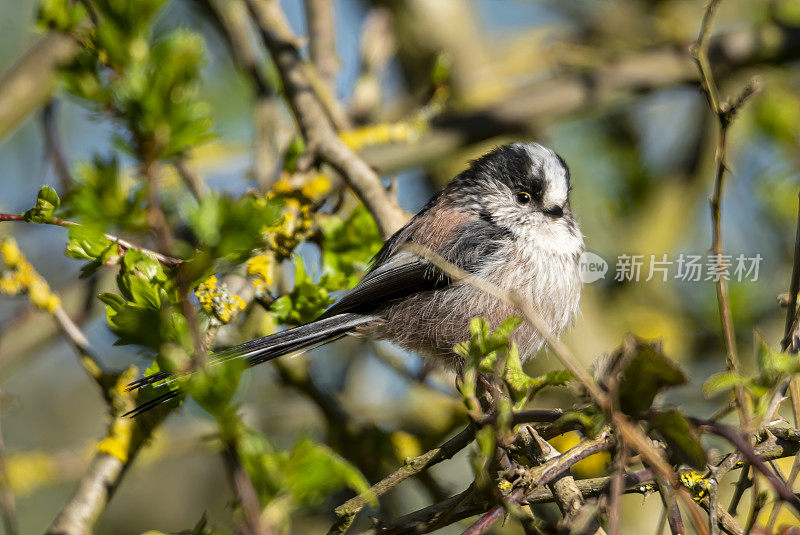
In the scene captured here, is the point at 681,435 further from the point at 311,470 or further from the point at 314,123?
the point at 314,123

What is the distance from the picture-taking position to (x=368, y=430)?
2748 mm

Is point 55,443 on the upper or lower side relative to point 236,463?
lower

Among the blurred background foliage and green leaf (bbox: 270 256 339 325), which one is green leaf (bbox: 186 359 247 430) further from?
green leaf (bbox: 270 256 339 325)

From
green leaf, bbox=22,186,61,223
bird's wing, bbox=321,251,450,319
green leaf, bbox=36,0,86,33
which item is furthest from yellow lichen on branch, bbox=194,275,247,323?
bird's wing, bbox=321,251,450,319

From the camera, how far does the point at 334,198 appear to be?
3078 mm

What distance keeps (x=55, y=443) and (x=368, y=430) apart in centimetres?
305

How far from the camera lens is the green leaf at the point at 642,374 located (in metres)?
1.10

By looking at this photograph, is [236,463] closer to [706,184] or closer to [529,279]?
[529,279]

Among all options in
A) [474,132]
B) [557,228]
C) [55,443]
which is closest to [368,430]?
[557,228]

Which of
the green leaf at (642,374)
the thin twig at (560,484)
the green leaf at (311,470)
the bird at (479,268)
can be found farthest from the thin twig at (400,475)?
the bird at (479,268)

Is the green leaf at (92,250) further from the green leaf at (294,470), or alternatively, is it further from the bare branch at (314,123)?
the bare branch at (314,123)

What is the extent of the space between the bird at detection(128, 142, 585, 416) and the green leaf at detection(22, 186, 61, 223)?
1.37 m

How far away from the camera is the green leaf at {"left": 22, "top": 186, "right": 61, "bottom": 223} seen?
119cm

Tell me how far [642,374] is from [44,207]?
100 cm
